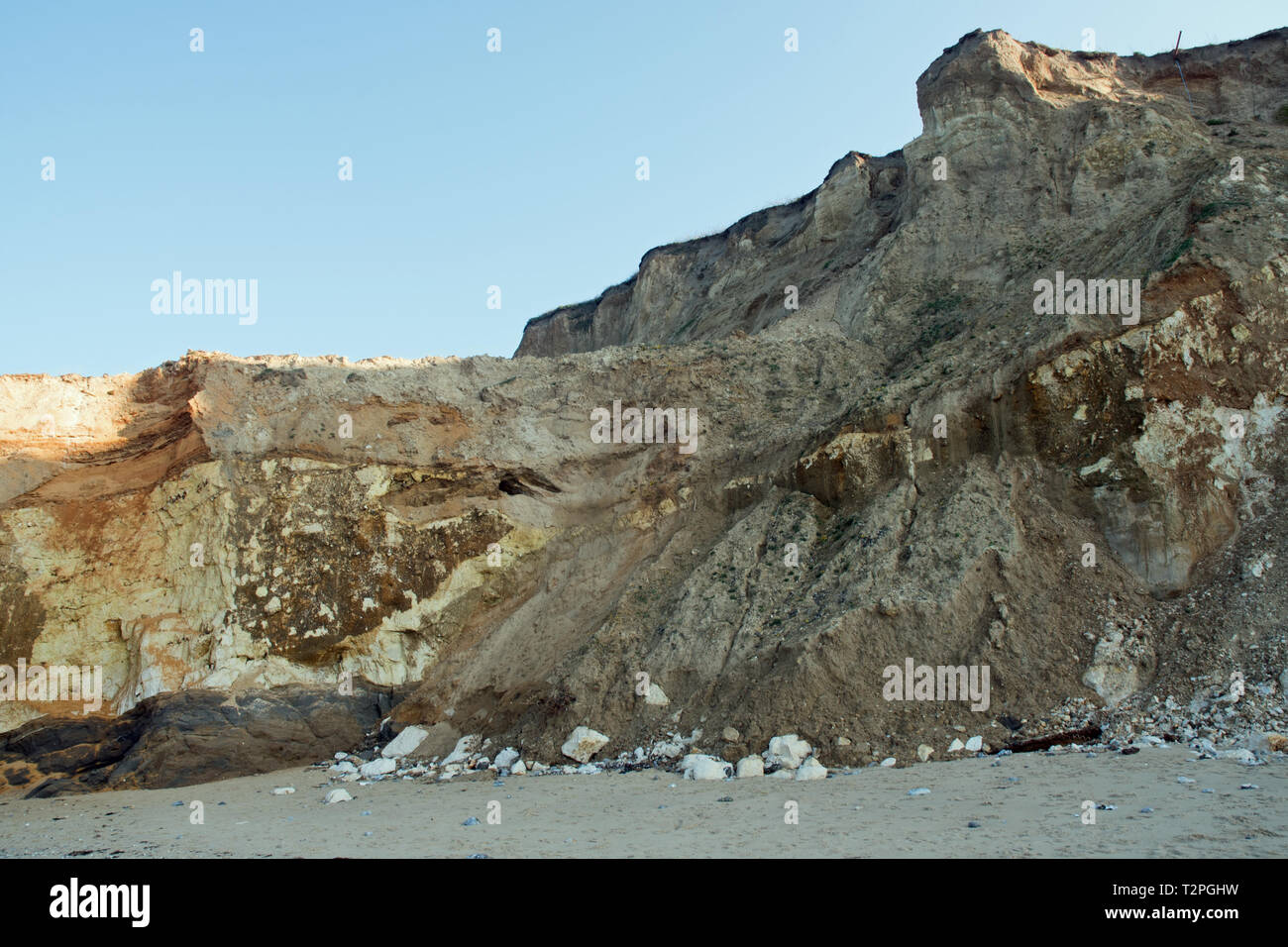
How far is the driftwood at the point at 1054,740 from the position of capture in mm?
11125

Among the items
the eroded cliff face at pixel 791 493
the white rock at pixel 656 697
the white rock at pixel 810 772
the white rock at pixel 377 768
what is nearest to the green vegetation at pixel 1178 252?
the eroded cliff face at pixel 791 493

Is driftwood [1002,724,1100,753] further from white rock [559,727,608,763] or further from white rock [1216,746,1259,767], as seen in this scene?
white rock [559,727,608,763]

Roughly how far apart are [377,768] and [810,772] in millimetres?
7318

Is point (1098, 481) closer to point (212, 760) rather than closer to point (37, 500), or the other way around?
point (212, 760)

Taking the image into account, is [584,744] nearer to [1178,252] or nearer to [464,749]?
[464,749]

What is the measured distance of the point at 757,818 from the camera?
29.6ft

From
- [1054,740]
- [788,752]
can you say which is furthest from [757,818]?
[1054,740]

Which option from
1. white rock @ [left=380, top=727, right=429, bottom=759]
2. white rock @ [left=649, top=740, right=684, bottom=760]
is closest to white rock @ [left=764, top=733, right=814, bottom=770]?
white rock @ [left=649, top=740, right=684, bottom=760]

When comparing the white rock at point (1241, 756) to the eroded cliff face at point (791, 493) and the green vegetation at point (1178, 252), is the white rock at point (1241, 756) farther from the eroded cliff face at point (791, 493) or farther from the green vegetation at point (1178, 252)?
the green vegetation at point (1178, 252)

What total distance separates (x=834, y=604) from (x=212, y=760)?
33.9 feet

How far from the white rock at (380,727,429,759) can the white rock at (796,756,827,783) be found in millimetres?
7122

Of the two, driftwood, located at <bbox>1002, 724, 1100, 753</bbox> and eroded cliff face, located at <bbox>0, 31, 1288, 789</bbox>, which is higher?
eroded cliff face, located at <bbox>0, 31, 1288, 789</bbox>

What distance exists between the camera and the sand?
728cm

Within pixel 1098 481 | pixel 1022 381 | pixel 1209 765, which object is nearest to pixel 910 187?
pixel 1022 381
